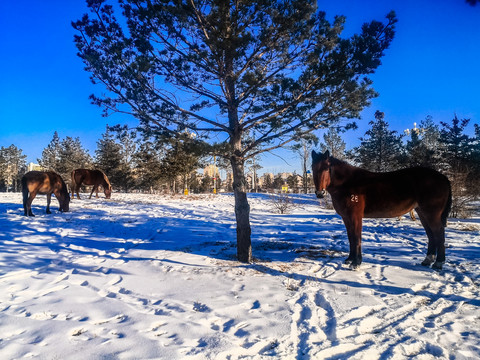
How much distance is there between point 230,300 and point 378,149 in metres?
21.1

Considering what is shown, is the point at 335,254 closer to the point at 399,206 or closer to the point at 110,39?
the point at 399,206

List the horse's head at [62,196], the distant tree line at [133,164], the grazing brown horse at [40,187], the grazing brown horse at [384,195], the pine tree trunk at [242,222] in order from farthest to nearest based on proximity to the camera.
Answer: the distant tree line at [133,164] < the horse's head at [62,196] < the grazing brown horse at [40,187] < the pine tree trunk at [242,222] < the grazing brown horse at [384,195]

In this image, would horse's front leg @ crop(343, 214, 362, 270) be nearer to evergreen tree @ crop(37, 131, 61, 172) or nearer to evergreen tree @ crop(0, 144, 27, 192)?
evergreen tree @ crop(37, 131, 61, 172)

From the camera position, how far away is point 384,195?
4.53m

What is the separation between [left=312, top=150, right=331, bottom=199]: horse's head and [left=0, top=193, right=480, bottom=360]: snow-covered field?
1.44m

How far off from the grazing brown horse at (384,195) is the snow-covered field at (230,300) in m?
0.58

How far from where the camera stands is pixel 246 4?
4352 mm

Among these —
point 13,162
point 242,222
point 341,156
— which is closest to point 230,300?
point 242,222

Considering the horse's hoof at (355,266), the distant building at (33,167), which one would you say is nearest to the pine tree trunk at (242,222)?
the horse's hoof at (355,266)

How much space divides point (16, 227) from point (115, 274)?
5.38 m

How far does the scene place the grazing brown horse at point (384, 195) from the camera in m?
4.37

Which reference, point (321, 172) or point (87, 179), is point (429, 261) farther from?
point (87, 179)

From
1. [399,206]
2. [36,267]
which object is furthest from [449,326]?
[36,267]

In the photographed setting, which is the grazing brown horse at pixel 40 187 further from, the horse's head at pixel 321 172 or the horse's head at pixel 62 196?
the horse's head at pixel 321 172
